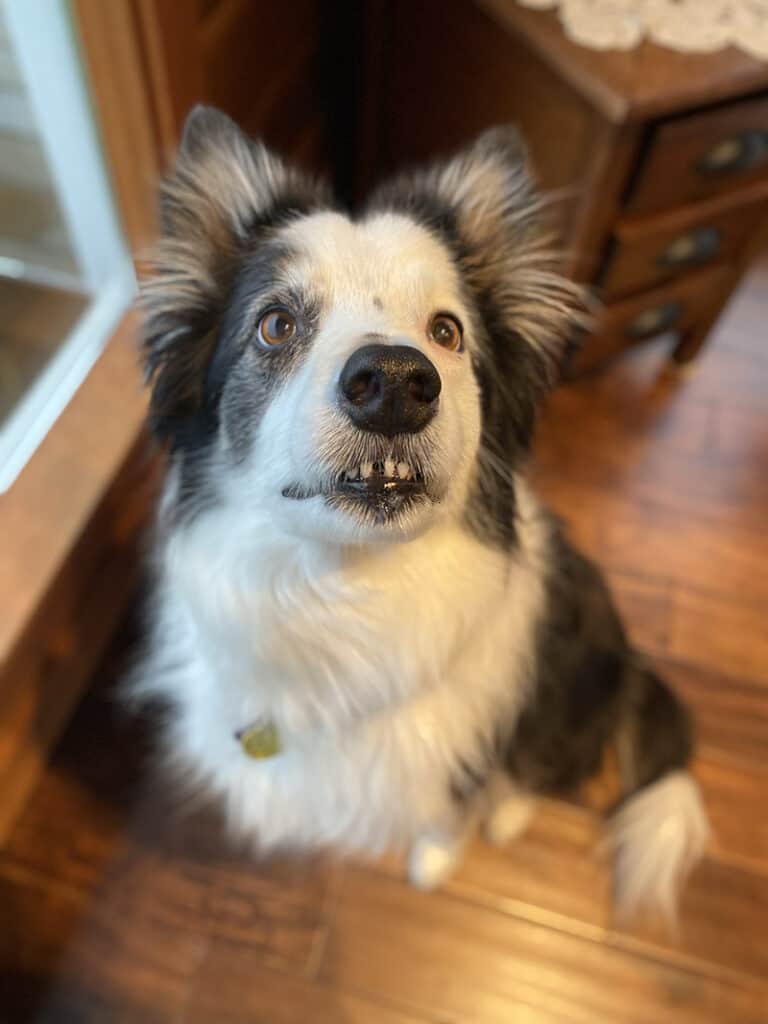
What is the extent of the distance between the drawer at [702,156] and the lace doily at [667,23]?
0.34ft

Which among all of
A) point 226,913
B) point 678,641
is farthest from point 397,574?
point 678,641

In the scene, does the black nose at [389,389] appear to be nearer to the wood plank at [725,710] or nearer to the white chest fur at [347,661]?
the white chest fur at [347,661]

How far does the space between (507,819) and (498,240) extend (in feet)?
3.34

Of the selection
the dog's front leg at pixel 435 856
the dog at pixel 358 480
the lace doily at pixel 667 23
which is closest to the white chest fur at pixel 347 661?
the dog at pixel 358 480

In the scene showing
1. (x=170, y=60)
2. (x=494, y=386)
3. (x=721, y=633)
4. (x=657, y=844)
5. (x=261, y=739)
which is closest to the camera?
(x=494, y=386)

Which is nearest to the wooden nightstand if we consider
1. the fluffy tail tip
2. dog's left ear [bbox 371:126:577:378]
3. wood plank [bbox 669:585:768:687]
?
dog's left ear [bbox 371:126:577:378]

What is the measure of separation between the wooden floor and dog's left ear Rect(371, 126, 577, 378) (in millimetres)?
975

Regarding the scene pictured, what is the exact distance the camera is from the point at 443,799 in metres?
1.20

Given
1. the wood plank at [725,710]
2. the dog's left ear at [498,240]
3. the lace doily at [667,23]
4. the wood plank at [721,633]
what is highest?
the lace doily at [667,23]

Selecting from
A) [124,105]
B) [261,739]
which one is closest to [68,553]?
[261,739]

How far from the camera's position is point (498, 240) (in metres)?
1.00

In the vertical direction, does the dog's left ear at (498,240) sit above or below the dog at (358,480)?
above

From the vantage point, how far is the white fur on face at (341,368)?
0.75 meters

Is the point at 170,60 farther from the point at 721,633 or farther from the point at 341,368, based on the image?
the point at 721,633
